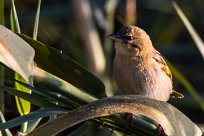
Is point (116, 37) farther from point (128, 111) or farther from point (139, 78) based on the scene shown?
point (128, 111)

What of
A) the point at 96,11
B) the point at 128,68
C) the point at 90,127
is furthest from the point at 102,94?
the point at 96,11

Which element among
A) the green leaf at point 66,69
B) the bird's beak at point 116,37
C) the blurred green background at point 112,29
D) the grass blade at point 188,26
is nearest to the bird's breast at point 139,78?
the bird's beak at point 116,37

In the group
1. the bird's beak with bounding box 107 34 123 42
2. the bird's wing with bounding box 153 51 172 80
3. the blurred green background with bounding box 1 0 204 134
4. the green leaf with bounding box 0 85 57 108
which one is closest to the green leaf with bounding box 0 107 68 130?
the green leaf with bounding box 0 85 57 108

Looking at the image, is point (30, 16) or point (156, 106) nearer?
point (156, 106)

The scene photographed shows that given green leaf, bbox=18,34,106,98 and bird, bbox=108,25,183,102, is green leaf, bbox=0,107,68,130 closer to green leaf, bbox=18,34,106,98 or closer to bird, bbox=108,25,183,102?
green leaf, bbox=18,34,106,98

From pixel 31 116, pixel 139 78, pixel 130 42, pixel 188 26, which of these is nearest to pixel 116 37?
pixel 130 42

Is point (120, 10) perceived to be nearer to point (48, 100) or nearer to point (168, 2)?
point (168, 2)
